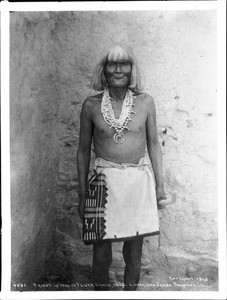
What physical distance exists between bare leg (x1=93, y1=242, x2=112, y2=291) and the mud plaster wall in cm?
23

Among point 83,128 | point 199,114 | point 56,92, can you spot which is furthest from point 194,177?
point 56,92

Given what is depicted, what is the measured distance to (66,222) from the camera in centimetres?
301

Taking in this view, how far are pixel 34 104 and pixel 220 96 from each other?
1034mm

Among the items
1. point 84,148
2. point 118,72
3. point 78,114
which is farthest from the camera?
point 78,114

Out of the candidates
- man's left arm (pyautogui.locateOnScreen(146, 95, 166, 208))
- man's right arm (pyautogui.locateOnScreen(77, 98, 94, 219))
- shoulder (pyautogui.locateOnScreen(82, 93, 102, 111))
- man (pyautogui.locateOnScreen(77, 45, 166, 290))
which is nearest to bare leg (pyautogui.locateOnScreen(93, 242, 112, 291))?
man (pyautogui.locateOnScreen(77, 45, 166, 290))

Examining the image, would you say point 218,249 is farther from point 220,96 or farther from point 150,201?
point 220,96

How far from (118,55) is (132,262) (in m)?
1.12

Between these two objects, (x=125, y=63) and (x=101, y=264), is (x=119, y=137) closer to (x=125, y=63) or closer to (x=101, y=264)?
(x=125, y=63)

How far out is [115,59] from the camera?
8.43ft

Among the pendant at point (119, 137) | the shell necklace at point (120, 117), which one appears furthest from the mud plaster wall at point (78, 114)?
the pendant at point (119, 137)

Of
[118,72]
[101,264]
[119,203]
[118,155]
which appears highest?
[118,72]

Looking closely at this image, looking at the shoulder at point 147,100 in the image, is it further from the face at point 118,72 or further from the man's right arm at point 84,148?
the man's right arm at point 84,148

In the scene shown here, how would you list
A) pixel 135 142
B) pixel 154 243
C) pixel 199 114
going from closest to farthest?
pixel 135 142
pixel 199 114
pixel 154 243

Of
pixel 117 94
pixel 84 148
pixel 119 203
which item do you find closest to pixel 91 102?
pixel 117 94
